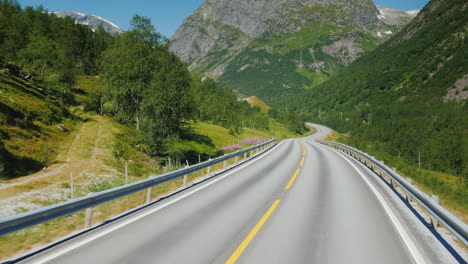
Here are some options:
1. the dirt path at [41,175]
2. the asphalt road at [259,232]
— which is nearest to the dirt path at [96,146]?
the dirt path at [41,175]

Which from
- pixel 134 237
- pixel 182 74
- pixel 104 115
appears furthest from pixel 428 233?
pixel 104 115

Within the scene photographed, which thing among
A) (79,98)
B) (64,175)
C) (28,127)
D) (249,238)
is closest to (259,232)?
(249,238)

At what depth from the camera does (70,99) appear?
135 feet

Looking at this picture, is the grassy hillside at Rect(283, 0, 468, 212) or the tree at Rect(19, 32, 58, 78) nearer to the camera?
the tree at Rect(19, 32, 58, 78)

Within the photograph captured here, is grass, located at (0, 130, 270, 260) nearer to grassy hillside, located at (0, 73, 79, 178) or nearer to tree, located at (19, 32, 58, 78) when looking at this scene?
grassy hillside, located at (0, 73, 79, 178)

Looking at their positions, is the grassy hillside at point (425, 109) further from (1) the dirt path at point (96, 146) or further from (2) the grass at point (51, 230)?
(2) the grass at point (51, 230)

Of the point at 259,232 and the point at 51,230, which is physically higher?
the point at 259,232

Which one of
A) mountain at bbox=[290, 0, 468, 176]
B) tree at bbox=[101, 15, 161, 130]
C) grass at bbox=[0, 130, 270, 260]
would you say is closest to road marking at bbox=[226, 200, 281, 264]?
grass at bbox=[0, 130, 270, 260]

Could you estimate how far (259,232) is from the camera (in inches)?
Answer: 241

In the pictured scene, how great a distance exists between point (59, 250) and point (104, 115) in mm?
39097

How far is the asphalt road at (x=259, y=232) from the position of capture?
16.2 ft

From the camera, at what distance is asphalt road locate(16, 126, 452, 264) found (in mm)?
4938

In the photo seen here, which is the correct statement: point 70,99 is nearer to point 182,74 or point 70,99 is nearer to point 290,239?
point 182,74

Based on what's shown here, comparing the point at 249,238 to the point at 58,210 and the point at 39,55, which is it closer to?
the point at 58,210
